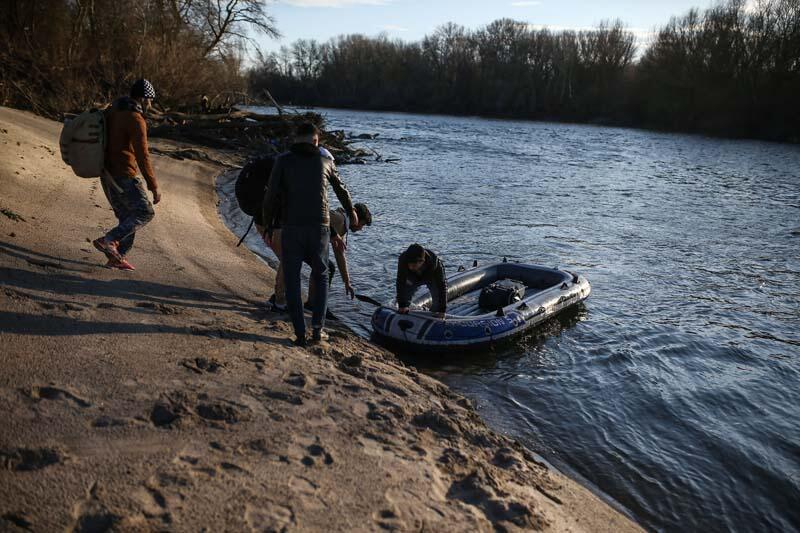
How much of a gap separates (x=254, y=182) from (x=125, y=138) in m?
1.42

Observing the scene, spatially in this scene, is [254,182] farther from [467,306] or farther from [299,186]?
[467,306]

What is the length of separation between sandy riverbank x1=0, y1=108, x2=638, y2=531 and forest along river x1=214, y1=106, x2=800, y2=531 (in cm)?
95

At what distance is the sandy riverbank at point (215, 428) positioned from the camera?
132 inches

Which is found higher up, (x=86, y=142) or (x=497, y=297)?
(x=86, y=142)

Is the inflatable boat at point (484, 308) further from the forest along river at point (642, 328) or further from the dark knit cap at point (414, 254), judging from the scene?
the dark knit cap at point (414, 254)

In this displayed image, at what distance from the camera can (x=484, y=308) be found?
29.9ft

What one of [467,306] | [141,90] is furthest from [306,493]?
[467,306]

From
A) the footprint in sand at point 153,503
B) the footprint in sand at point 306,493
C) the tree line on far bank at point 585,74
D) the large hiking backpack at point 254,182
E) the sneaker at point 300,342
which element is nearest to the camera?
the footprint in sand at point 153,503

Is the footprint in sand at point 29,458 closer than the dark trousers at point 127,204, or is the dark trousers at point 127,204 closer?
the footprint in sand at point 29,458

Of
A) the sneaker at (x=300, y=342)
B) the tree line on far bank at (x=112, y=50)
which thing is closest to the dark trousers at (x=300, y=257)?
the sneaker at (x=300, y=342)

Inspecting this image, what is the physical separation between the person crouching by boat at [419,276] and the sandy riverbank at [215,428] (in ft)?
3.56

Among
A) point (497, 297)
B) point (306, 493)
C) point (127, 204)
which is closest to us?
point (306, 493)

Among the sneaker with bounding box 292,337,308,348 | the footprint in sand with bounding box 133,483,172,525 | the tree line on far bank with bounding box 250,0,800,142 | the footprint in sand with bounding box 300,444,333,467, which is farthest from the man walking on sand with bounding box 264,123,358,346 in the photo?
the tree line on far bank with bounding box 250,0,800,142

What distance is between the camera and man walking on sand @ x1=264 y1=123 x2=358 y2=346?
5.39m
